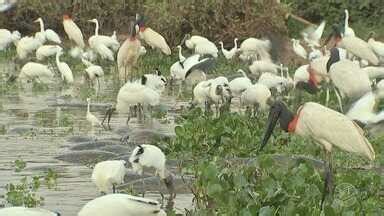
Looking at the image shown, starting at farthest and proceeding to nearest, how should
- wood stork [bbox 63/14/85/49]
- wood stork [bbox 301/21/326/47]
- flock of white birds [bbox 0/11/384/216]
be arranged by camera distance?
wood stork [bbox 63/14/85/49]
wood stork [bbox 301/21/326/47]
flock of white birds [bbox 0/11/384/216]

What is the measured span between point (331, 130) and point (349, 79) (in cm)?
389

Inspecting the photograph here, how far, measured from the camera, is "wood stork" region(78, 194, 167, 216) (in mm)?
7479

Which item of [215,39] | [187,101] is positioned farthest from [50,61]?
[187,101]

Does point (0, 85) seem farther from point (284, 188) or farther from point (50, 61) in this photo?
point (284, 188)

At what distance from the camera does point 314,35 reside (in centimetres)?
2358

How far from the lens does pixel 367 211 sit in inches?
319

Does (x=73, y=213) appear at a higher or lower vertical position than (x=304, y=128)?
lower

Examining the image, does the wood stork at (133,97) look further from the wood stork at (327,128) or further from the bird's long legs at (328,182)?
the bird's long legs at (328,182)

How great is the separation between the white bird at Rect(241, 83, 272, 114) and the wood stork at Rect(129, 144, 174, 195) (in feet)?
15.4

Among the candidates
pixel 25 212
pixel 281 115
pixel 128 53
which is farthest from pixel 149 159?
pixel 128 53

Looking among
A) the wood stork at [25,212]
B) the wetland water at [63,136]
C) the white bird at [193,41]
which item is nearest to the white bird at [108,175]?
the wetland water at [63,136]

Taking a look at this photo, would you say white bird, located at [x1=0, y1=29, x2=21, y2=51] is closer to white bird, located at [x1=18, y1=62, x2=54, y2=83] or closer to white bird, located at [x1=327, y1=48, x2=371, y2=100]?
white bird, located at [x1=18, y1=62, x2=54, y2=83]

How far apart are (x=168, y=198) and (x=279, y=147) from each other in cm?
273

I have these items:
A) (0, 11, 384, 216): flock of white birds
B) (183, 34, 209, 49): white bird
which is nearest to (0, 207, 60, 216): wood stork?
(0, 11, 384, 216): flock of white birds
